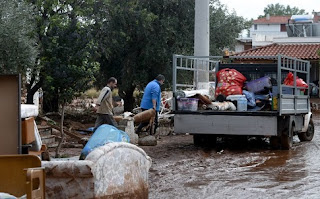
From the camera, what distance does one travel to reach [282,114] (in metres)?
14.0

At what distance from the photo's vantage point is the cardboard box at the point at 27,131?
7.42 metres

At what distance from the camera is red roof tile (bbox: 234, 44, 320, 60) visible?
128 feet

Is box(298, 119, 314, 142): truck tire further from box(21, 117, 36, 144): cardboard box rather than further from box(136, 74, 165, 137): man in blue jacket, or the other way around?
box(21, 117, 36, 144): cardboard box

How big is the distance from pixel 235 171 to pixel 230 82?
4.34 meters

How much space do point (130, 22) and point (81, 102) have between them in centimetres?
572

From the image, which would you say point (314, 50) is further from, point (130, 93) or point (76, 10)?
point (76, 10)

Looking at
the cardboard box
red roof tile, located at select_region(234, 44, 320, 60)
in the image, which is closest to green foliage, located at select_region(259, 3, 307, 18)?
red roof tile, located at select_region(234, 44, 320, 60)

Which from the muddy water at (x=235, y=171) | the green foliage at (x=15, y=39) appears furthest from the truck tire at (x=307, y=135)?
the green foliage at (x=15, y=39)

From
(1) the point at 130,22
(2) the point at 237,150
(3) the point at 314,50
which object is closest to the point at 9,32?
(2) the point at 237,150

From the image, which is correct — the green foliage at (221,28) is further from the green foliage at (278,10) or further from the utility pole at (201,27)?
the green foliage at (278,10)

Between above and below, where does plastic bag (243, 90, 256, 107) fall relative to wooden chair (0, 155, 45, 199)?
above

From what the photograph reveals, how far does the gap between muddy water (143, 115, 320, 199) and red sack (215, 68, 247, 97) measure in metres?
1.32

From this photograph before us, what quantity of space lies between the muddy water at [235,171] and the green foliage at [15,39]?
4.04 meters

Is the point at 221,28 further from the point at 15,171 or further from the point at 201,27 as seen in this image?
the point at 15,171
